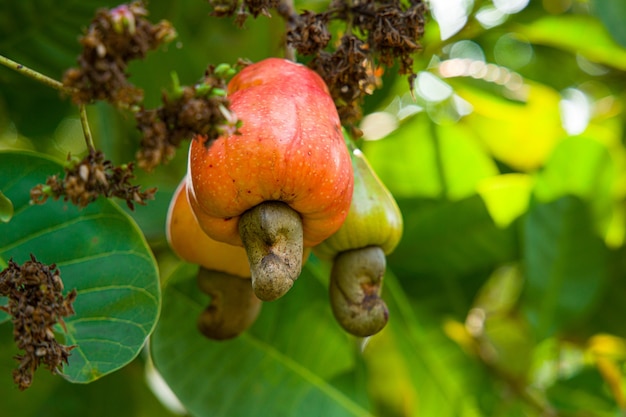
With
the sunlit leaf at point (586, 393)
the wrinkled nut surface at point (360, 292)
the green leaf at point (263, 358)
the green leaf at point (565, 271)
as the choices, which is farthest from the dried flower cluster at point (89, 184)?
the sunlit leaf at point (586, 393)

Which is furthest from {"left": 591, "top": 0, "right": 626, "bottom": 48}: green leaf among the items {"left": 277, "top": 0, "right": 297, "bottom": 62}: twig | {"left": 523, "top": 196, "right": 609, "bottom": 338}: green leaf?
{"left": 277, "top": 0, "right": 297, "bottom": 62}: twig

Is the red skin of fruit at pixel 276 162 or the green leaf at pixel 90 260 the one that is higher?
the red skin of fruit at pixel 276 162

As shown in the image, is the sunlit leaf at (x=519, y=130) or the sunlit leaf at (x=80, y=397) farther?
the sunlit leaf at (x=519, y=130)

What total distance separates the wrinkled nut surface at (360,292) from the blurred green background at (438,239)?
352 millimetres

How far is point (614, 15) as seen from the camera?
5.37ft

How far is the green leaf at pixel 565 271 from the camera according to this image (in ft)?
5.76

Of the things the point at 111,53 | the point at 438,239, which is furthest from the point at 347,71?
the point at 438,239

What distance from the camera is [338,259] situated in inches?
44.4

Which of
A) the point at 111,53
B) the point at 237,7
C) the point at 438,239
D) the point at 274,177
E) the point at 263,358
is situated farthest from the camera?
the point at 438,239

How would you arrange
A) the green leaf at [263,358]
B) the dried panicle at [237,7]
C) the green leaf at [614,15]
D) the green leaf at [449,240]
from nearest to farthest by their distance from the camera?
the dried panicle at [237,7], the green leaf at [263,358], the green leaf at [614,15], the green leaf at [449,240]

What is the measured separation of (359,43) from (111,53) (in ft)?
1.22

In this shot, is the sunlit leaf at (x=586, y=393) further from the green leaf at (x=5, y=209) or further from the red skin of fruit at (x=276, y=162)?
the green leaf at (x=5, y=209)

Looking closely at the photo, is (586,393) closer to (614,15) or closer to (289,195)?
(614,15)

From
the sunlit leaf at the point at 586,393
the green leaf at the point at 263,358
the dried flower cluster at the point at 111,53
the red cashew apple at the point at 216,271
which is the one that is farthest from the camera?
the sunlit leaf at the point at 586,393
